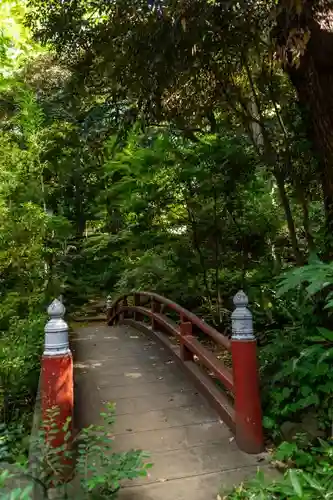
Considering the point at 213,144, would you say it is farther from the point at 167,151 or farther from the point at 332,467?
the point at 332,467

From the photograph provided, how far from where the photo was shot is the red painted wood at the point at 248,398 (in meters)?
3.73

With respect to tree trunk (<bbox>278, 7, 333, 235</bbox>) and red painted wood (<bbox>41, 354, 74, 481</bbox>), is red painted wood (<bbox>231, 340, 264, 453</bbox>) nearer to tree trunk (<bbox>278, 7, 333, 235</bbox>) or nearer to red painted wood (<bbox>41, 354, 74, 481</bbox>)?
red painted wood (<bbox>41, 354, 74, 481</bbox>)

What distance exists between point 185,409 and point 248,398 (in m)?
1.03

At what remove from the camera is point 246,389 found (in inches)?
147

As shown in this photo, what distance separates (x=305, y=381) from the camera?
367 cm

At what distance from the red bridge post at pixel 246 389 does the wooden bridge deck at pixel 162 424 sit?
0.14m

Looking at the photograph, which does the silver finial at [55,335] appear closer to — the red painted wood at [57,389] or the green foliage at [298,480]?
the red painted wood at [57,389]

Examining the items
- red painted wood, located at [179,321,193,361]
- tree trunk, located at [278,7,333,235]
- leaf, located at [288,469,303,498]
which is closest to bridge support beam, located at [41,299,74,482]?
leaf, located at [288,469,303,498]

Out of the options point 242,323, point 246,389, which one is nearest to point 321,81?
point 242,323

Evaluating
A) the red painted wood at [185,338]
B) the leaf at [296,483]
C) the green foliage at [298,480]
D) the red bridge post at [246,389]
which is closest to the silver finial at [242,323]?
the red bridge post at [246,389]

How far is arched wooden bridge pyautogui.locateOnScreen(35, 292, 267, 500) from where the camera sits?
3396 mm

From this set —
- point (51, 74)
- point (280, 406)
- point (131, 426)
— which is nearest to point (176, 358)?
point (131, 426)

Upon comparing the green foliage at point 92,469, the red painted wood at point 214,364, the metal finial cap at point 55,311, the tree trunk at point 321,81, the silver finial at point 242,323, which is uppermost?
the tree trunk at point 321,81

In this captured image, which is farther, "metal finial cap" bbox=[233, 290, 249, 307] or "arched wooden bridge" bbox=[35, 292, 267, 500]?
"metal finial cap" bbox=[233, 290, 249, 307]
